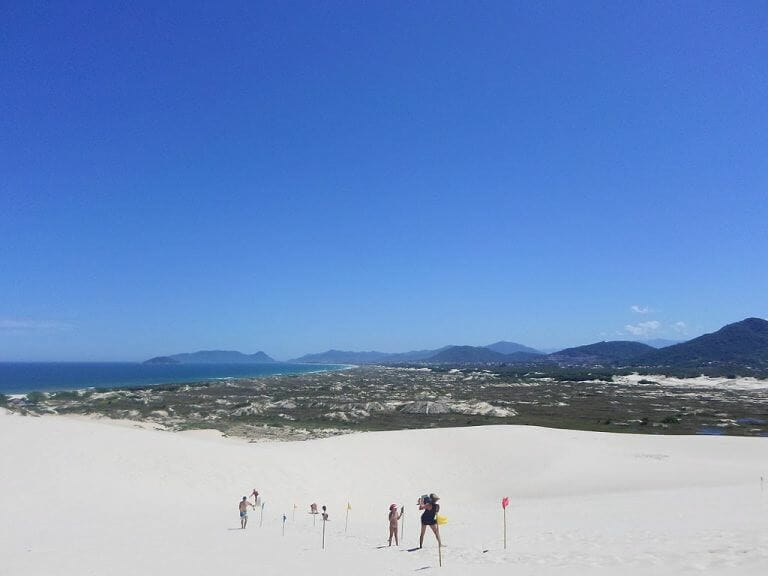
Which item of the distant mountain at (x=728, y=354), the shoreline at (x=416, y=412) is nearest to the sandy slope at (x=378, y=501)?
the shoreline at (x=416, y=412)

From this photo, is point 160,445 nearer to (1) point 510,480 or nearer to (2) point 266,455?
(2) point 266,455

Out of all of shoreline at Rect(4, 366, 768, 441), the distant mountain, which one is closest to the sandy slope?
shoreline at Rect(4, 366, 768, 441)

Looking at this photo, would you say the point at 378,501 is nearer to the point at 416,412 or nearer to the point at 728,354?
the point at 416,412

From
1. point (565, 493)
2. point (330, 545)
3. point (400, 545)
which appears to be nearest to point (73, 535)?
point (330, 545)

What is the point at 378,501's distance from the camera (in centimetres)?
2152

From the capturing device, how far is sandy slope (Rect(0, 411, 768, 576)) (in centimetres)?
959

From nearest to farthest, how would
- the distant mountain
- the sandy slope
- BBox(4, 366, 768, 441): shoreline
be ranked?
1. the sandy slope
2. BBox(4, 366, 768, 441): shoreline
3. the distant mountain

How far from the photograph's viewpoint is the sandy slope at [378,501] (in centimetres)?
959

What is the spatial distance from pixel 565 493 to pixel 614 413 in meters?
38.8

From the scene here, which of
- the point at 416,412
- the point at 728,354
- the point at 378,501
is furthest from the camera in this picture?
the point at 728,354

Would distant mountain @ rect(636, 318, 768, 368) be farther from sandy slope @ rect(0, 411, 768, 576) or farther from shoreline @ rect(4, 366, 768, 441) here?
sandy slope @ rect(0, 411, 768, 576)

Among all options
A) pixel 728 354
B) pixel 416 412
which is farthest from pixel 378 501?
pixel 728 354

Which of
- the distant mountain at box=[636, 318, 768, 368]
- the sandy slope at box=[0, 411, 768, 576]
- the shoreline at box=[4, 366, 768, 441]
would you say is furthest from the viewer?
the distant mountain at box=[636, 318, 768, 368]

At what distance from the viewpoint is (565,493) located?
22031 mm
